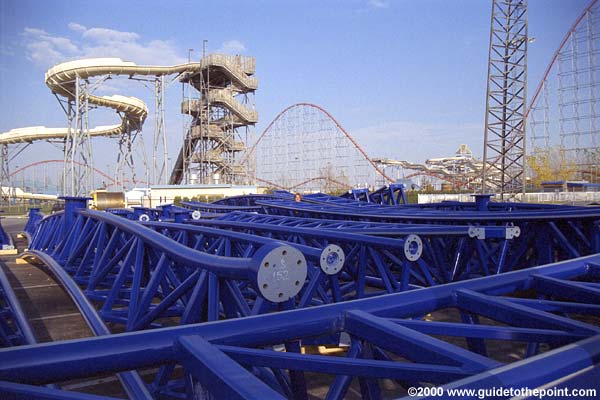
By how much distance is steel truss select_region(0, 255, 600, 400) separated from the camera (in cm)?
146

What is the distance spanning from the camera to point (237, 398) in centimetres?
136

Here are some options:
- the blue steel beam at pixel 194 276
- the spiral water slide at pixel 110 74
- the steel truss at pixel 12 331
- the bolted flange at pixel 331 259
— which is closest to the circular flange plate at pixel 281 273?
the blue steel beam at pixel 194 276

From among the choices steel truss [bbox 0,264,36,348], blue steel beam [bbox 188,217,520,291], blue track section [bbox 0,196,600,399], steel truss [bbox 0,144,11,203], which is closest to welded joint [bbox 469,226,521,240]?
blue steel beam [bbox 188,217,520,291]

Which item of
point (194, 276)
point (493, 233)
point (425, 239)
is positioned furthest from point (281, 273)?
point (425, 239)

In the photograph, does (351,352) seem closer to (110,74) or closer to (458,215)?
(458,215)

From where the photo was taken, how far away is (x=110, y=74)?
3306 centimetres

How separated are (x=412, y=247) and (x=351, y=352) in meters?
3.03

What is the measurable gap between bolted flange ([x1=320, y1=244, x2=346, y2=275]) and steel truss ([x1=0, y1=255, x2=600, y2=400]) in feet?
6.20

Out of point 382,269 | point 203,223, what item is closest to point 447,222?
point 382,269

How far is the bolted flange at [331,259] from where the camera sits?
4.36 m

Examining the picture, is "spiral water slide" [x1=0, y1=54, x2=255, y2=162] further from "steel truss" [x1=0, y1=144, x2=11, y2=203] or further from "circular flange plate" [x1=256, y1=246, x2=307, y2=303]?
"circular flange plate" [x1=256, y1=246, x2=307, y2=303]

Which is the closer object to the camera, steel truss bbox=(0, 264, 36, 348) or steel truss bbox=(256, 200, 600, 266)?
steel truss bbox=(0, 264, 36, 348)

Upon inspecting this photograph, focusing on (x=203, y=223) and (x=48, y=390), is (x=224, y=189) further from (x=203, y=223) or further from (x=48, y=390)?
(x=48, y=390)

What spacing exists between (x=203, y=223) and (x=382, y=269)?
3956 mm
